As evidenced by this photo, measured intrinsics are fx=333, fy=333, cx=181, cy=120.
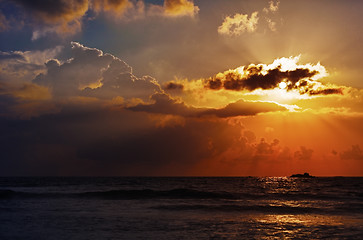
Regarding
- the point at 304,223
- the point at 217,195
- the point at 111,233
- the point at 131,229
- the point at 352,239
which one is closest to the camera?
the point at 352,239

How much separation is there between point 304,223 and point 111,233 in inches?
561

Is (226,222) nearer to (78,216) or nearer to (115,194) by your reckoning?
(78,216)

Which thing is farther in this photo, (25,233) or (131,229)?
(131,229)

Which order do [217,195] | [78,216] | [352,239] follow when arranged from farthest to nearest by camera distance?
[217,195] → [78,216] → [352,239]

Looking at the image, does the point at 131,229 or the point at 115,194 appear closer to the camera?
the point at 131,229

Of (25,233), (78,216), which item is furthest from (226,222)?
(25,233)

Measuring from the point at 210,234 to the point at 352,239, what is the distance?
798 cm

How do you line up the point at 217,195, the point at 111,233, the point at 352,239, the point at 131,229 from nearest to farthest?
the point at 352,239 < the point at 111,233 < the point at 131,229 < the point at 217,195

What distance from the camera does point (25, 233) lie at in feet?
65.7

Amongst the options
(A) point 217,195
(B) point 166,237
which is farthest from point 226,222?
(A) point 217,195

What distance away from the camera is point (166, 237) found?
1900 centimetres

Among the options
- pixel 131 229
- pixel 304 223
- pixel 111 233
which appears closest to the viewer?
pixel 111 233

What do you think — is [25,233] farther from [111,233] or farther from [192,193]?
[192,193]

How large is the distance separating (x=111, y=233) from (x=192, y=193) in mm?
Answer: 38397
